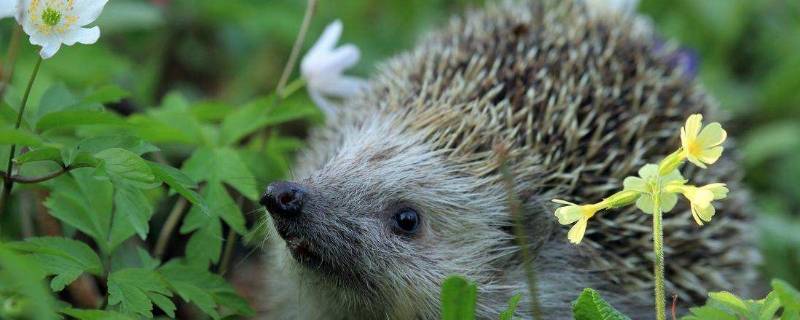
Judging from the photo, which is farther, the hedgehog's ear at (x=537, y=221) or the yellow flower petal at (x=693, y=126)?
the hedgehog's ear at (x=537, y=221)

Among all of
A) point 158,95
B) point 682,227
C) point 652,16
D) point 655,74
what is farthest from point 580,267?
point 652,16

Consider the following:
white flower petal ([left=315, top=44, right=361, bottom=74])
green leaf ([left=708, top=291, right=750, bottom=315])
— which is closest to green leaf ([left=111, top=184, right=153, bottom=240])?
white flower petal ([left=315, top=44, right=361, bottom=74])

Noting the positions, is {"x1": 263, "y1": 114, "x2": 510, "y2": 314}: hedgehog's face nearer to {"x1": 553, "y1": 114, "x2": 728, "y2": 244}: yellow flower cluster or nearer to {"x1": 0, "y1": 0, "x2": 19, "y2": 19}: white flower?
{"x1": 553, "y1": 114, "x2": 728, "y2": 244}: yellow flower cluster

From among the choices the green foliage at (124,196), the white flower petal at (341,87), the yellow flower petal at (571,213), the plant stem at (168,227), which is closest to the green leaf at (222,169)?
the green foliage at (124,196)

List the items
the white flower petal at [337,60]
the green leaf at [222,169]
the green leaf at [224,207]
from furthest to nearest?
1. the white flower petal at [337,60]
2. the green leaf at [222,169]
3. the green leaf at [224,207]

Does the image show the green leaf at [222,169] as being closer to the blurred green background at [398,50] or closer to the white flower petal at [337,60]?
the white flower petal at [337,60]
